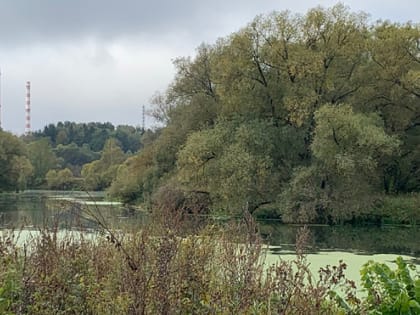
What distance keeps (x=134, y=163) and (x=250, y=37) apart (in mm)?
14481

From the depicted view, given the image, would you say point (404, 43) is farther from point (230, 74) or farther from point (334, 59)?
point (230, 74)

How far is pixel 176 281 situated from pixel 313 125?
26.0 m

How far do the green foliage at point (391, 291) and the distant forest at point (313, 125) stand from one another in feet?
71.9

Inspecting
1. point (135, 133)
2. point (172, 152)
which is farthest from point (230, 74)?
point (135, 133)

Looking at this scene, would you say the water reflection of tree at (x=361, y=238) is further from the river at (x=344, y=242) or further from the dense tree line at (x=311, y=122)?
the dense tree line at (x=311, y=122)

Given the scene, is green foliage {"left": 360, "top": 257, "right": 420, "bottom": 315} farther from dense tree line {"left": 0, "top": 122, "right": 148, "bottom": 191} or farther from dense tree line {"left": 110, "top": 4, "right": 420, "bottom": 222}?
dense tree line {"left": 110, "top": 4, "right": 420, "bottom": 222}

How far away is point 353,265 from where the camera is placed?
11555 mm

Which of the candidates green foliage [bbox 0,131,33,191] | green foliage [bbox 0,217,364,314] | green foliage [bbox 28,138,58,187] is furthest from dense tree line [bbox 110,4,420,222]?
green foliage [bbox 28,138,58,187]

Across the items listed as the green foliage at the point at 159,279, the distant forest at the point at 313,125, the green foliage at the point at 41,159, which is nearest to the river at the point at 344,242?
the green foliage at the point at 159,279

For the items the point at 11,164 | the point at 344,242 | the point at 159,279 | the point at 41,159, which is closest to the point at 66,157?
the point at 41,159

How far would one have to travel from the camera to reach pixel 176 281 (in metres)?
4.90

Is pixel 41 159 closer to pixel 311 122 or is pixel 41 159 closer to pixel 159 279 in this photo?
pixel 311 122

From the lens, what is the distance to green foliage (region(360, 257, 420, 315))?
3926 mm

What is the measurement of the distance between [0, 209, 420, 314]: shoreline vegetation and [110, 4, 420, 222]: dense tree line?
2129 cm
